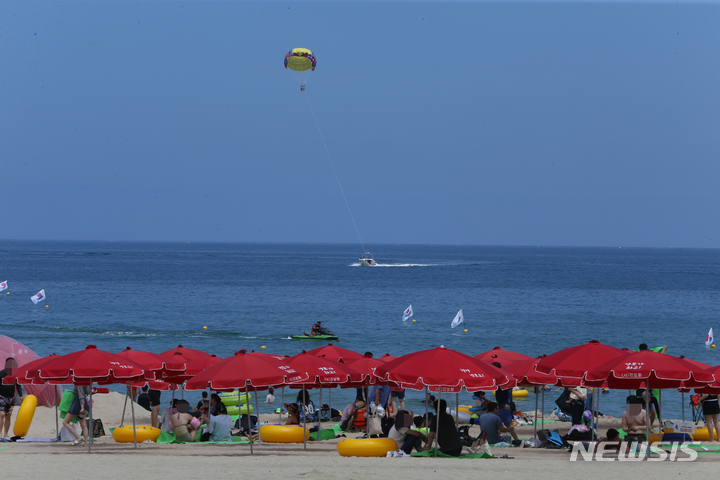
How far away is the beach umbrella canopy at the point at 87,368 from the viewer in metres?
12.2

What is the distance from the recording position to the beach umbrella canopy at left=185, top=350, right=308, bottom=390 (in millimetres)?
12078

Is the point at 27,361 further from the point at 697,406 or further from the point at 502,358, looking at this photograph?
the point at 697,406

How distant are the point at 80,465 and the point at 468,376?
20.5ft

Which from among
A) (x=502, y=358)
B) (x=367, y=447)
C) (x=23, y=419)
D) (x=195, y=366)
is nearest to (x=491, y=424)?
(x=367, y=447)

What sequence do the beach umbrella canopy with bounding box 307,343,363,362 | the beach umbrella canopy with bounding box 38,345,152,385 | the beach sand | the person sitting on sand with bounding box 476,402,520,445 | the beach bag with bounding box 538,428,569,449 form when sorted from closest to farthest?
1. the beach sand
2. the beach umbrella canopy with bounding box 38,345,152,385
3. the person sitting on sand with bounding box 476,402,520,445
4. the beach bag with bounding box 538,428,569,449
5. the beach umbrella canopy with bounding box 307,343,363,362

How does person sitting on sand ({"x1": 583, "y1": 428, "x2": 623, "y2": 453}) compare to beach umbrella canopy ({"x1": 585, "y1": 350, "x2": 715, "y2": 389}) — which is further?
person sitting on sand ({"x1": 583, "y1": 428, "x2": 623, "y2": 453})

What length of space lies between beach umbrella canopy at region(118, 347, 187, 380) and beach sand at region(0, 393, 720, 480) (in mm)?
1664

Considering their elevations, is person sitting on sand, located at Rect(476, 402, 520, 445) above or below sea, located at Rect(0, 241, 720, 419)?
above

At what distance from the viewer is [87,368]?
40.3 feet

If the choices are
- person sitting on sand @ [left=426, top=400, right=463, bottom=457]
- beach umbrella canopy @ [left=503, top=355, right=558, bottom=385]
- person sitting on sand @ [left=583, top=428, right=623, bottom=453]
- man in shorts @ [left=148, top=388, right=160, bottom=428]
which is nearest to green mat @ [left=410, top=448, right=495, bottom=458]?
person sitting on sand @ [left=426, top=400, right=463, bottom=457]

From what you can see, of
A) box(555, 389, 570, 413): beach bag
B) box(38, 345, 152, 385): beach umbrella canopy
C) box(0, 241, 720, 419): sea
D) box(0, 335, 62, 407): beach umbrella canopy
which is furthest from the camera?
box(0, 241, 720, 419): sea

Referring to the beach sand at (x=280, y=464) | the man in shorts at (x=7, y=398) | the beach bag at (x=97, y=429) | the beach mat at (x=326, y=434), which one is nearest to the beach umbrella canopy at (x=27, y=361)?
the beach bag at (x=97, y=429)

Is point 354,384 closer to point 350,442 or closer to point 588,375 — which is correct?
point 350,442

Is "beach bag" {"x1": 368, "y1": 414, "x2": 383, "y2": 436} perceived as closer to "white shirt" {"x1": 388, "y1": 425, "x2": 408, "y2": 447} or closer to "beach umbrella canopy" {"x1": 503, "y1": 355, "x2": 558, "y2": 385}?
"white shirt" {"x1": 388, "y1": 425, "x2": 408, "y2": 447}
